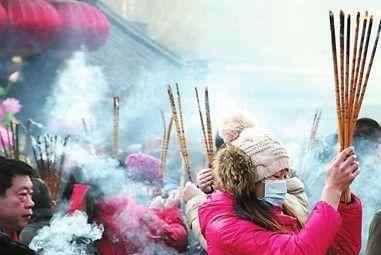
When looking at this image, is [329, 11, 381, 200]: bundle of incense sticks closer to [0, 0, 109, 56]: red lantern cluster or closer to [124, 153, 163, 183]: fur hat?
[124, 153, 163, 183]: fur hat

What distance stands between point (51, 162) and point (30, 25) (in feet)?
15.0

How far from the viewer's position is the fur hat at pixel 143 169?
172 inches

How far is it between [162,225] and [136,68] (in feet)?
18.6

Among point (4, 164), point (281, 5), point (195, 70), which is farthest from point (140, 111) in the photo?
point (4, 164)

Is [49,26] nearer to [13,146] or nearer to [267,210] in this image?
[13,146]

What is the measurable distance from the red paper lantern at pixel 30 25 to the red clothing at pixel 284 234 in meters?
6.45

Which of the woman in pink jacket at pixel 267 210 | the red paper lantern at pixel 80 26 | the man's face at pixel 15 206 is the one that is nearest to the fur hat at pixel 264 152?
the woman in pink jacket at pixel 267 210

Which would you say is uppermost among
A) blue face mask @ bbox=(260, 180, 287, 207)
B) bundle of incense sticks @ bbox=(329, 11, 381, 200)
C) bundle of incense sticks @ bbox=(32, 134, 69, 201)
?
bundle of incense sticks @ bbox=(329, 11, 381, 200)

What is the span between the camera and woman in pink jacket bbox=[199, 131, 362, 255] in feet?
7.32

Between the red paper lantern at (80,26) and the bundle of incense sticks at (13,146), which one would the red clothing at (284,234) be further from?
the red paper lantern at (80,26)

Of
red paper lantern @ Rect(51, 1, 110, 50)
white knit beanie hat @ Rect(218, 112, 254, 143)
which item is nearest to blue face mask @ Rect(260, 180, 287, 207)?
white knit beanie hat @ Rect(218, 112, 254, 143)

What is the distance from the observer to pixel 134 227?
13.1ft

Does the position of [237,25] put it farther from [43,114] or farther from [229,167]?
[229,167]

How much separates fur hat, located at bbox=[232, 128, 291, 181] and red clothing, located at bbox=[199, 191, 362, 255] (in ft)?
0.43
